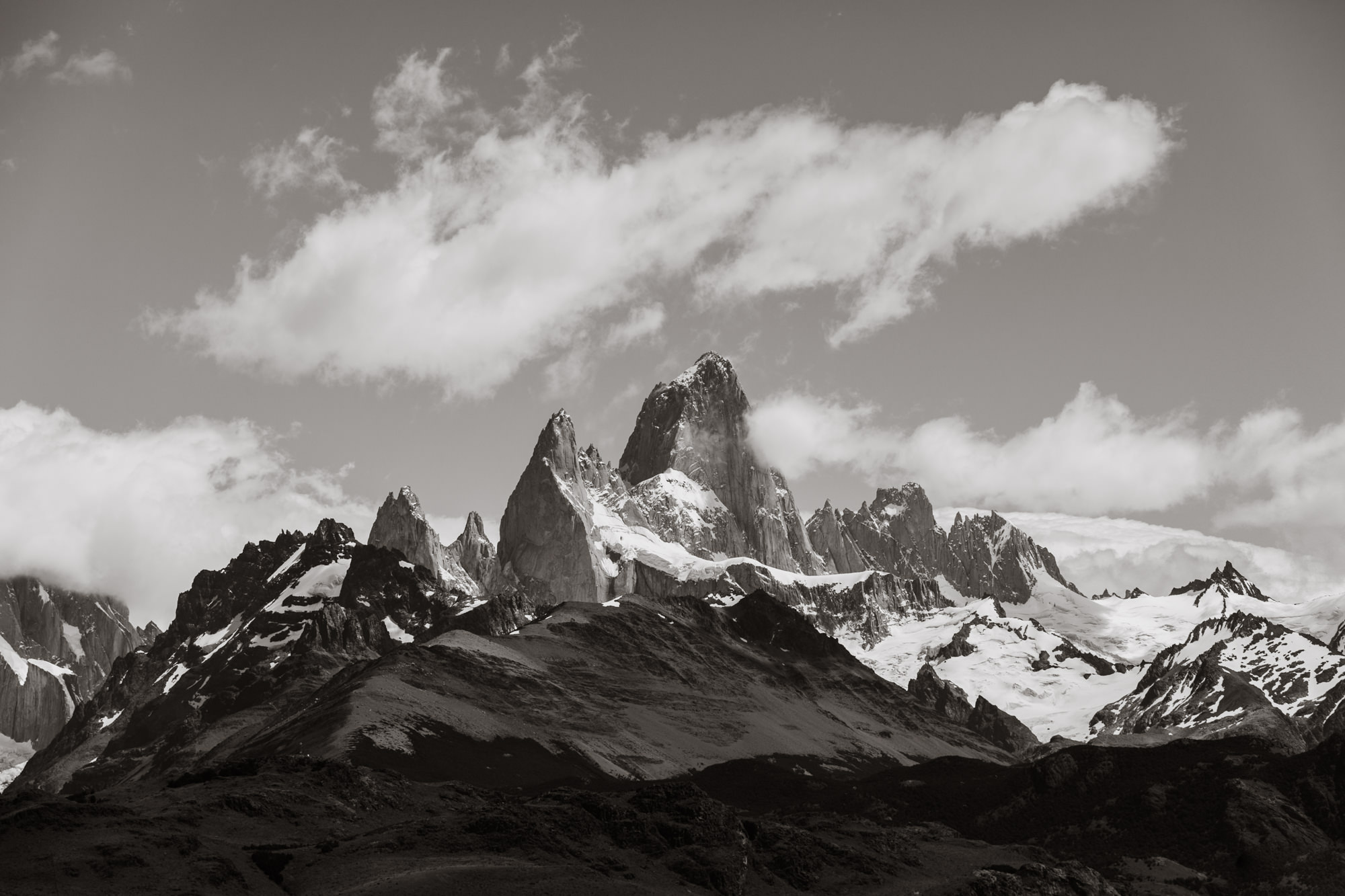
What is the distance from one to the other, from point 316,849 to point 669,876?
3899cm

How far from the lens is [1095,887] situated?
655ft

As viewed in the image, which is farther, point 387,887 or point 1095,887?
point 1095,887

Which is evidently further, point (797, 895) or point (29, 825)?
point (797, 895)

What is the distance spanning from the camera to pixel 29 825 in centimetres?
17238

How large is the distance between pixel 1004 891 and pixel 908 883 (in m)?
17.3

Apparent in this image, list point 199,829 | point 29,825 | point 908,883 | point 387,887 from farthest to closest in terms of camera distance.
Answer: point 908,883 < point 199,829 < point 29,825 < point 387,887

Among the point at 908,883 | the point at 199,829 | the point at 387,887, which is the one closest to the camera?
the point at 387,887

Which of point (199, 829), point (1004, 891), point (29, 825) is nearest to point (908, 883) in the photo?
point (1004, 891)

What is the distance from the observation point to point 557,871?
173m

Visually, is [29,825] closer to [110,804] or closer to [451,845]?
[110,804]

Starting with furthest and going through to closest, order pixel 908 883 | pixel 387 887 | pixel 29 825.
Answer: pixel 908 883, pixel 29 825, pixel 387 887

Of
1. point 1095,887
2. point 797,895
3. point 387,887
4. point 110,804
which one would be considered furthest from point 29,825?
point 1095,887

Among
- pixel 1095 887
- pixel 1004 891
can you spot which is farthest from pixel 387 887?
pixel 1095 887

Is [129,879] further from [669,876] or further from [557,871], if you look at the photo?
[669,876]
